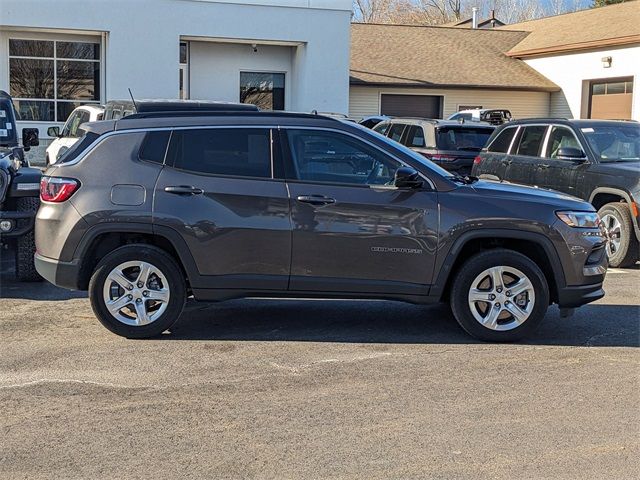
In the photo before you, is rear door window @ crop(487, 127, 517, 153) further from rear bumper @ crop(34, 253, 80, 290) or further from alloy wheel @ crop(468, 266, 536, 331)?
rear bumper @ crop(34, 253, 80, 290)

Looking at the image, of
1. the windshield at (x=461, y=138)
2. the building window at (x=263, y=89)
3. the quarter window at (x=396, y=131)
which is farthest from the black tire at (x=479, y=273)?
the building window at (x=263, y=89)

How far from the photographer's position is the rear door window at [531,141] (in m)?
12.0

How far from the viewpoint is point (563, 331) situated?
23.7 feet

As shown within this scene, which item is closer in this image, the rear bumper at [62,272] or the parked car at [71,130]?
the rear bumper at [62,272]

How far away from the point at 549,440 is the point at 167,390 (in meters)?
2.48

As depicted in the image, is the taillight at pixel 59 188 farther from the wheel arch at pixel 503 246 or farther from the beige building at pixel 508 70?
the beige building at pixel 508 70

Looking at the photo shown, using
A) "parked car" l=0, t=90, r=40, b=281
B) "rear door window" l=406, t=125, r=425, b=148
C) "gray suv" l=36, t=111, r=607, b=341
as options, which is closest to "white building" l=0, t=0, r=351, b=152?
"rear door window" l=406, t=125, r=425, b=148

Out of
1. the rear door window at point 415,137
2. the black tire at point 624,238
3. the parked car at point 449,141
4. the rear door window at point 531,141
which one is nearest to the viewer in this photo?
the black tire at point 624,238

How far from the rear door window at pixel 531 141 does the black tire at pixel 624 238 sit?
164cm

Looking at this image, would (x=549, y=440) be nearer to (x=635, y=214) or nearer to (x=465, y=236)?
(x=465, y=236)

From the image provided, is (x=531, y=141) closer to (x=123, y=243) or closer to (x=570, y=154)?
(x=570, y=154)

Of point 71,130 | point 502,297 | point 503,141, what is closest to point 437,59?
point 71,130

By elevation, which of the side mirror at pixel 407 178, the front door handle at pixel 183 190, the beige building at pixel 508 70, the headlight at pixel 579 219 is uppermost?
the beige building at pixel 508 70

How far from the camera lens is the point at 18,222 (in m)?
8.30
